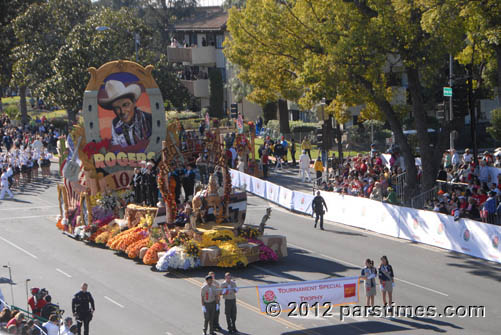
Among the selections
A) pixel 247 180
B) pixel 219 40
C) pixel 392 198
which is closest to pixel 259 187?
pixel 247 180

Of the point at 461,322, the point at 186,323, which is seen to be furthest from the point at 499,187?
the point at 186,323

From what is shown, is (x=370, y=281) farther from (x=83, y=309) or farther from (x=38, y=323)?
(x=38, y=323)

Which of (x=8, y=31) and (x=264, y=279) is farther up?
(x=8, y=31)

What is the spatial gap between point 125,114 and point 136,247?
24.4 feet

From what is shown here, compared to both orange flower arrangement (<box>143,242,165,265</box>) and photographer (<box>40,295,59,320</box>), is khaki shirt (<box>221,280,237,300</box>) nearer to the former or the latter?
photographer (<box>40,295,59,320</box>)

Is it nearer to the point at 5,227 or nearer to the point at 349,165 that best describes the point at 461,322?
the point at 349,165

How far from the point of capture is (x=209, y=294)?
19.0 meters

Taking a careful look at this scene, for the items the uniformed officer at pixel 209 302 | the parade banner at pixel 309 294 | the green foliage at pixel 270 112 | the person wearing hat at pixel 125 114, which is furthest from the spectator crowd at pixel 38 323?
the green foliage at pixel 270 112

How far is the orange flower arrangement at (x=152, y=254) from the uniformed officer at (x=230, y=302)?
6.95m

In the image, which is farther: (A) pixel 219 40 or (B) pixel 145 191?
(A) pixel 219 40

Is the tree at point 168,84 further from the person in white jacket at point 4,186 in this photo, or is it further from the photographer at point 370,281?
the photographer at point 370,281

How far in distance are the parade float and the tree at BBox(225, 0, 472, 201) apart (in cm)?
566

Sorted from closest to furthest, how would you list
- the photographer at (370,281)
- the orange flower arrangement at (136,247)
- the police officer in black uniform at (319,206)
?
the photographer at (370,281) → the orange flower arrangement at (136,247) → the police officer in black uniform at (319,206)

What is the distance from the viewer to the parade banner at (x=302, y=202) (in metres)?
34.8
